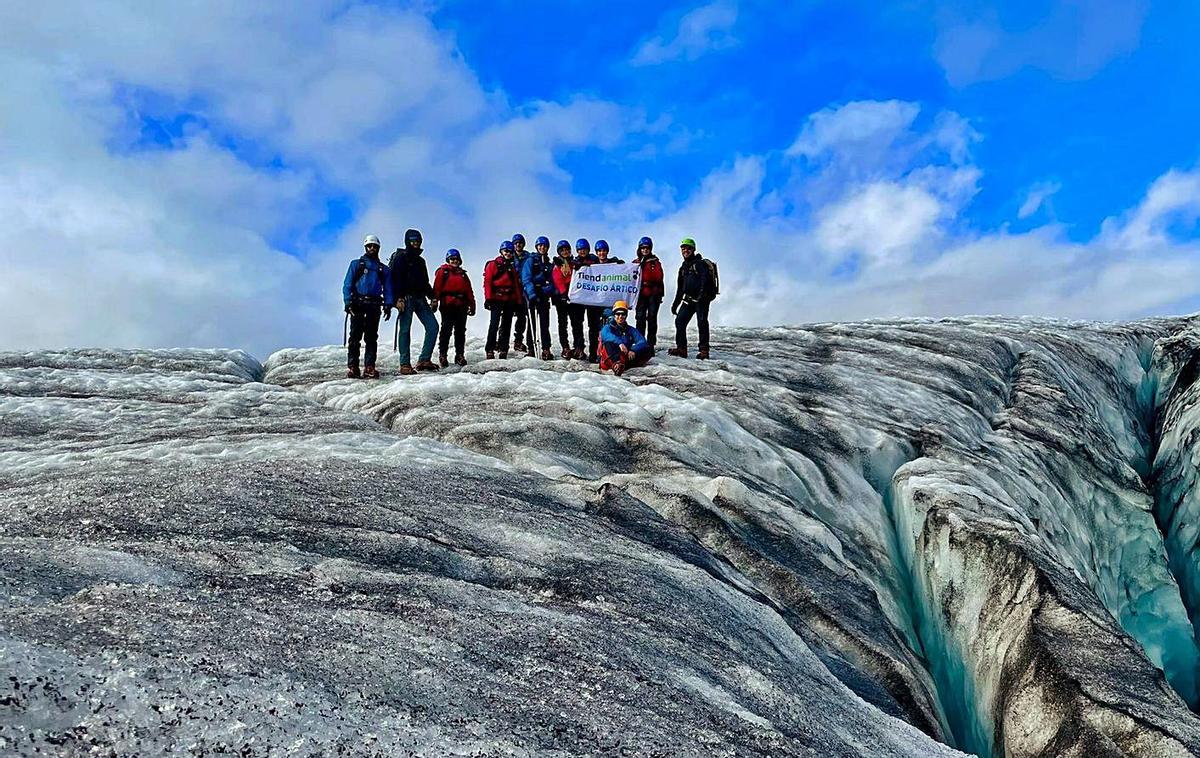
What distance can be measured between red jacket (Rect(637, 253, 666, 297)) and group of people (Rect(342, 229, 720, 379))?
2 cm

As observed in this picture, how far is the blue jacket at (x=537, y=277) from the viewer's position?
49.8ft

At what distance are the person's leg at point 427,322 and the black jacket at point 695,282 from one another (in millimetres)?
4814

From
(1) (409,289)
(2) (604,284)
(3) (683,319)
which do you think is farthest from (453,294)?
(3) (683,319)

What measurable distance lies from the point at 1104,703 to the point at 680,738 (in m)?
5.10

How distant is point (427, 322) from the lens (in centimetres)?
1477

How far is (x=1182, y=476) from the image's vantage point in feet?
60.5

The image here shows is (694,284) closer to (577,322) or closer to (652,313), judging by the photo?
(652,313)

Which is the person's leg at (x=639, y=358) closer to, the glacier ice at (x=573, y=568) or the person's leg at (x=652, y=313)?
the glacier ice at (x=573, y=568)

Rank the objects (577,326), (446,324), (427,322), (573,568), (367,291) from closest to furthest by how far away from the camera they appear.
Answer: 1. (573,568)
2. (367,291)
3. (427,322)
4. (446,324)
5. (577,326)

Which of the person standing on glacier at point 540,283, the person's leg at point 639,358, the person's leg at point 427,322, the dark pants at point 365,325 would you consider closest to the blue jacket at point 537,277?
the person standing on glacier at point 540,283

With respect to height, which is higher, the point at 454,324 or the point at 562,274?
the point at 562,274

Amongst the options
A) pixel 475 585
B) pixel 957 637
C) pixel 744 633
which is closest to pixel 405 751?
pixel 475 585

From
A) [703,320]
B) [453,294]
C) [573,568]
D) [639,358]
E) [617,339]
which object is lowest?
[573,568]

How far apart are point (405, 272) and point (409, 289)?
12.6 inches
